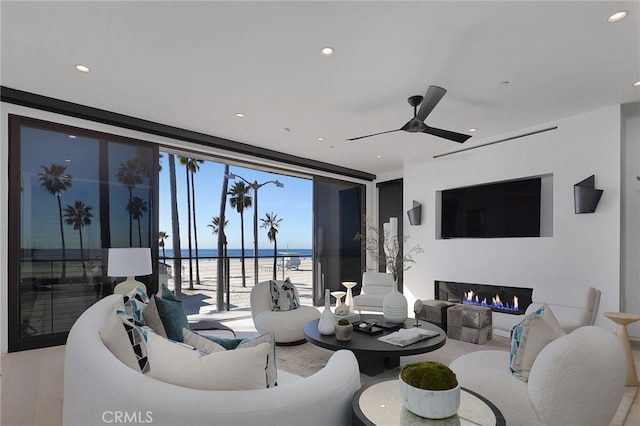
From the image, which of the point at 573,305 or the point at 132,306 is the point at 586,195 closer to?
the point at 573,305

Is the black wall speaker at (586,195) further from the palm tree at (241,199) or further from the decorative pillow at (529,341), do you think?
the palm tree at (241,199)

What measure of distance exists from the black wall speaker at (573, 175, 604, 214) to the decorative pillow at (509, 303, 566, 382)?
2806 millimetres

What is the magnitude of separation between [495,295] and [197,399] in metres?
4.98

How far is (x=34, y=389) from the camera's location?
2.82 meters

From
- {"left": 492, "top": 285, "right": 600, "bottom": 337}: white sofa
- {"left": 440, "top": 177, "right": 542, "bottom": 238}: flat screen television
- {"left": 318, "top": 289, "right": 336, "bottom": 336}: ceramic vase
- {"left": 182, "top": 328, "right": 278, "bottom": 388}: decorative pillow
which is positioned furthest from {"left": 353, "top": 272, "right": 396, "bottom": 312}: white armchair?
{"left": 182, "top": 328, "right": 278, "bottom": 388}: decorative pillow

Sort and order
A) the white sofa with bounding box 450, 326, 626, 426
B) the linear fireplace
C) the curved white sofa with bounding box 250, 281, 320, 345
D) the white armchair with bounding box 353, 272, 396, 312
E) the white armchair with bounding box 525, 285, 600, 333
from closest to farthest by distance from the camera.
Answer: the white sofa with bounding box 450, 326, 626, 426 < the white armchair with bounding box 525, 285, 600, 333 < the curved white sofa with bounding box 250, 281, 320, 345 < the linear fireplace < the white armchair with bounding box 353, 272, 396, 312

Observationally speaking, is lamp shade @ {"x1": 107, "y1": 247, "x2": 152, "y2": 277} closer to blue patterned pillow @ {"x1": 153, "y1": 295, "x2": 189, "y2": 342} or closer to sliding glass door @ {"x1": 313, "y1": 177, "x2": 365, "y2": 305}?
blue patterned pillow @ {"x1": 153, "y1": 295, "x2": 189, "y2": 342}

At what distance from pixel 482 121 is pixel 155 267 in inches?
182

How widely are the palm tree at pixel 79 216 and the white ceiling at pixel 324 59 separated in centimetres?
118

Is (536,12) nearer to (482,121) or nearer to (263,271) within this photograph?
(482,121)

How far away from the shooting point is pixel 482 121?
461 cm

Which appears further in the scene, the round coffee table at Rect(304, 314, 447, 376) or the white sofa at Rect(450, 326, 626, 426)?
the round coffee table at Rect(304, 314, 447, 376)

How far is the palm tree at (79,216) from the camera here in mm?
4133

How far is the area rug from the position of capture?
3260 millimetres
